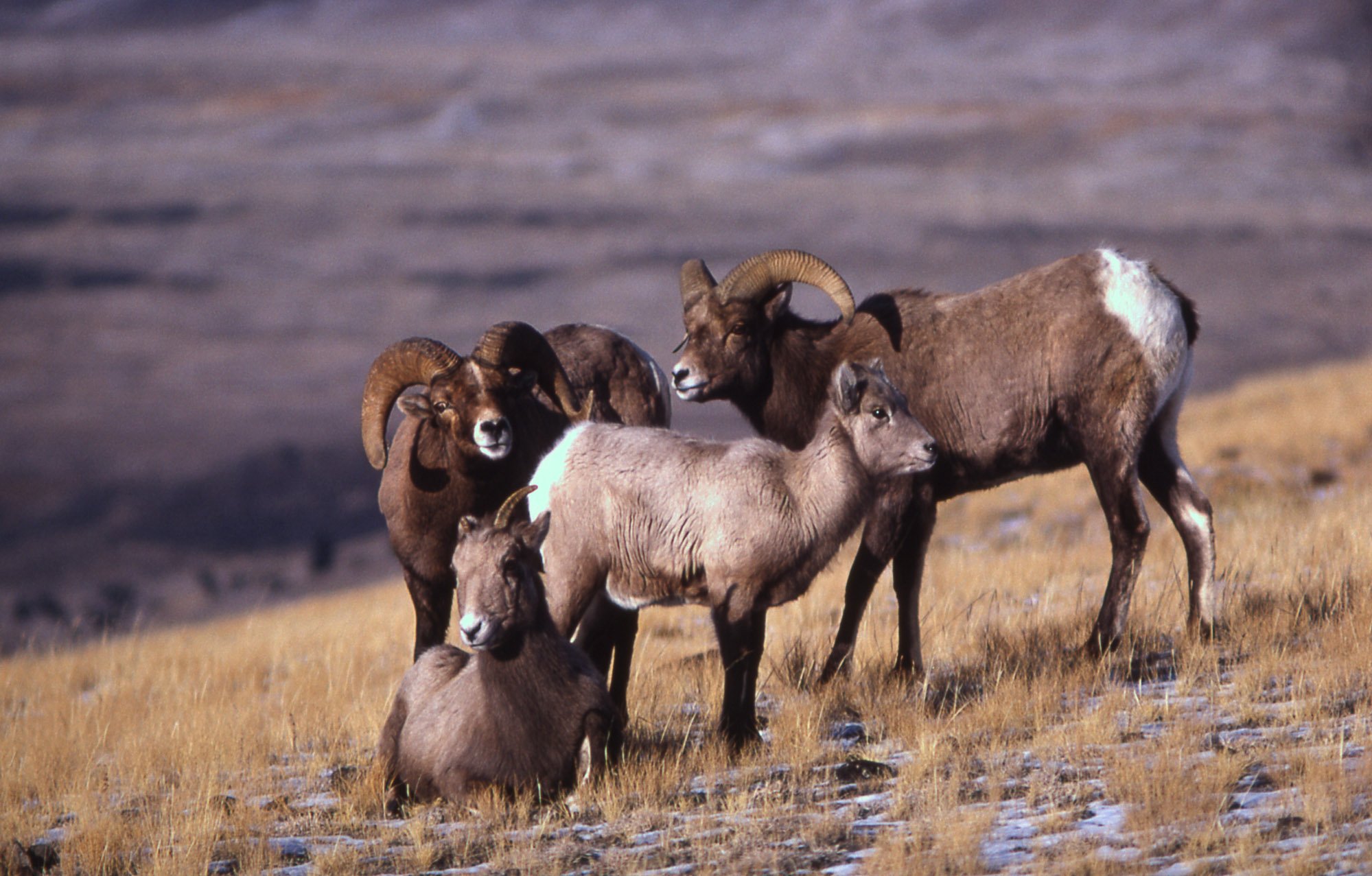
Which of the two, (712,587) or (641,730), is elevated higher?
(712,587)

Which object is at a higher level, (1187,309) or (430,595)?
(1187,309)

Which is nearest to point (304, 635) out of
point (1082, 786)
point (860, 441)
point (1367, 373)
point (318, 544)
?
point (860, 441)

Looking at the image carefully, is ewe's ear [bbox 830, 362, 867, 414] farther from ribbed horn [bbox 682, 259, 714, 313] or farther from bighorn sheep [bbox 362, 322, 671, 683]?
ribbed horn [bbox 682, 259, 714, 313]

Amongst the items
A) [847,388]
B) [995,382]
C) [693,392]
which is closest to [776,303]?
[693,392]

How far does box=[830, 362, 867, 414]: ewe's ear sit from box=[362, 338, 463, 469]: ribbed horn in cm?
285

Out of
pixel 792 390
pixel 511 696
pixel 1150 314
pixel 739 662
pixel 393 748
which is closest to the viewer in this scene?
pixel 511 696

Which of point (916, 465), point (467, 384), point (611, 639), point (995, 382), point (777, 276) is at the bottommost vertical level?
point (611, 639)

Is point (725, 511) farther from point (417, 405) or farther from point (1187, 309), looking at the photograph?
point (1187, 309)

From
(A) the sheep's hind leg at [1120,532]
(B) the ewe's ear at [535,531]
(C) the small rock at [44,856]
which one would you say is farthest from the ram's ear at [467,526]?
(A) the sheep's hind leg at [1120,532]

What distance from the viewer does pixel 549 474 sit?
26.2ft

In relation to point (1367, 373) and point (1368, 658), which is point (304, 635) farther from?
point (1367, 373)

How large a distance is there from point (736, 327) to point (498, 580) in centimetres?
360

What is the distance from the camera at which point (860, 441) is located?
7.94 metres

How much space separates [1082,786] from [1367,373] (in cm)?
2489
